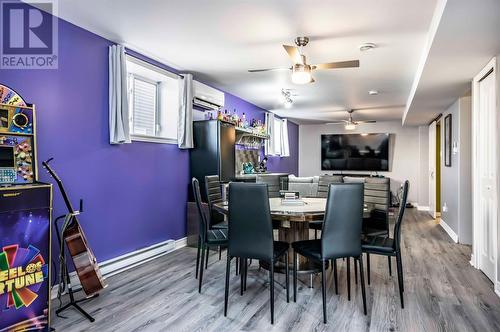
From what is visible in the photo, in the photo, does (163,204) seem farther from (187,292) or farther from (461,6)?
(461,6)

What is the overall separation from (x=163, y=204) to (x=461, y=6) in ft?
12.3

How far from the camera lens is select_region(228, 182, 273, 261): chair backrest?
98.6 inches

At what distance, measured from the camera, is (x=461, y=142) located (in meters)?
5.03

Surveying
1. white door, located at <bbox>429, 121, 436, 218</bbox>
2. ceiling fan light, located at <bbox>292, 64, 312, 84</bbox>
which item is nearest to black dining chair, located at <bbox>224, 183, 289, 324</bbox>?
ceiling fan light, located at <bbox>292, 64, 312, 84</bbox>

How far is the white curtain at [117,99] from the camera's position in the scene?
11.5 ft

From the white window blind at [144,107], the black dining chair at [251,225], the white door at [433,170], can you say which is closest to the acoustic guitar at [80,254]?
the black dining chair at [251,225]

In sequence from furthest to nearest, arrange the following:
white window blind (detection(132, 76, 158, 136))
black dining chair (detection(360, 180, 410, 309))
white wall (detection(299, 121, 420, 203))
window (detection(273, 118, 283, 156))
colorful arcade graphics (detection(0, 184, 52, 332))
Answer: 1. white wall (detection(299, 121, 420, 203))
2. window (detection(273, 118, 283, 156))
3. white window blind (detection(132, 76, 158, 136))
4. black dining chair (detection(360, 180, 410, 309))
5. colorful arcade graphics (detection(0, 184, 52, 332))

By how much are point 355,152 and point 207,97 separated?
20.6ft

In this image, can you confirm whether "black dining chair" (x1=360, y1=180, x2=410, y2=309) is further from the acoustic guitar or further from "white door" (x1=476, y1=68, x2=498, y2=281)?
the acoustic guitar

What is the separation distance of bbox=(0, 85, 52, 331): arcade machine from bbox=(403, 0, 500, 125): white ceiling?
308 cm

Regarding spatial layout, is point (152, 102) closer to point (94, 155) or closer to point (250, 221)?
point (94, 155)

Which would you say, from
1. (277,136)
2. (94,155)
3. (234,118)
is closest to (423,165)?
(277,136)

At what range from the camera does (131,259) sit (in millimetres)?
3752

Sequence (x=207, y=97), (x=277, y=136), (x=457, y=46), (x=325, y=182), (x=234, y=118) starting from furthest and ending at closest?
(x=277, y=136)
(x=234, y=118)
(x=207, y=97)
(x=325, y=182)
(x=457, y=46)
